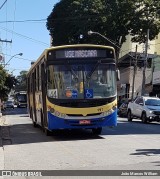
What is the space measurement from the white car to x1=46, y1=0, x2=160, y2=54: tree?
2308 cm

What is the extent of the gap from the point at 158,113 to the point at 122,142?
45.7ft

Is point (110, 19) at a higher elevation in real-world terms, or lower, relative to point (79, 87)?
higher

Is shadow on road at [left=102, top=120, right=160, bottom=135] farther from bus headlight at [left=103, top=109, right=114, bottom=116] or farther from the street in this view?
bus headlight at [left=103, top=109, right=114, bottom=116]

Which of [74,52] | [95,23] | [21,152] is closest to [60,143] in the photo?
[21,152]

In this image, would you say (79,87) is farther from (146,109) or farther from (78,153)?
(146,109)

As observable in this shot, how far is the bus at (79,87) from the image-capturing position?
17.5m

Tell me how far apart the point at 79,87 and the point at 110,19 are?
37.8 m

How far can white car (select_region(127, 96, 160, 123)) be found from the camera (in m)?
30.1

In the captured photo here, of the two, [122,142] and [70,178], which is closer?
[70,178]

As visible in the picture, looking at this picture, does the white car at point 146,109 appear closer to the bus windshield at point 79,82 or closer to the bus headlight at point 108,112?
the bus headlight at point 108,112

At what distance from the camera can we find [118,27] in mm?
56188

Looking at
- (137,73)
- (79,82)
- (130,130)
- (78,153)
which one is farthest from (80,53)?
(137,73)

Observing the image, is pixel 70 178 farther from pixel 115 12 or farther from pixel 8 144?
pixel 115 12

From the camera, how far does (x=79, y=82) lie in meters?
17.6
